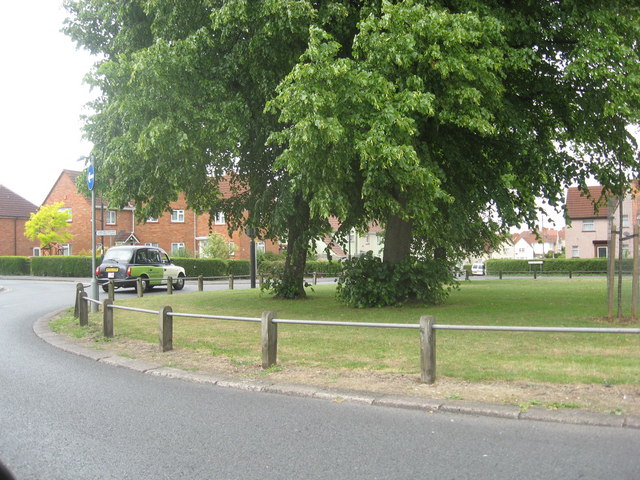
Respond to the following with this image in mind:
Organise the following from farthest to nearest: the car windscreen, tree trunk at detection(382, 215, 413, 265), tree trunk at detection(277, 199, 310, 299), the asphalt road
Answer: the car windscreen
tree trunk at detection(277, 199, 310, 299)
tree trunk at detection(382, 215, 413, 265)
the asphalt road

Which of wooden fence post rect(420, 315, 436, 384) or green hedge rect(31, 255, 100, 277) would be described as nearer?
wooden fence post rect(420, 315, 436, 384)

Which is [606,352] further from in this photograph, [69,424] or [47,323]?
[47,323]

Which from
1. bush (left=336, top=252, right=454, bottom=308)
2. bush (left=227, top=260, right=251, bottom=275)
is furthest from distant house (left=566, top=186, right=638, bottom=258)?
bush (left=336, top=252, right=454, bottom=308)

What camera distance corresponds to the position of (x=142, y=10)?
14047 millimetres

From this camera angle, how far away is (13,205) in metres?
52.9

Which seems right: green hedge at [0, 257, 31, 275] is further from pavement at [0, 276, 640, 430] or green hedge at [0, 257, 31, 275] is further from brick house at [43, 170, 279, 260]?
pavement at [0, 276, 640, 430]

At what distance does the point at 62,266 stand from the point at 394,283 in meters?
30.0

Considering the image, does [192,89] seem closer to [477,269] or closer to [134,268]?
[134,268]

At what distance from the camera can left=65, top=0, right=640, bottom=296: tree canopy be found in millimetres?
9914

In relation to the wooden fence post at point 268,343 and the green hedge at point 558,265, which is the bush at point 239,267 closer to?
the green hedge at point 558,265

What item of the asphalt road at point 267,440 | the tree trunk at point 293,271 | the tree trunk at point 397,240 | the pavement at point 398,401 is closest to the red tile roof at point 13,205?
the tree trunk at point 293,271

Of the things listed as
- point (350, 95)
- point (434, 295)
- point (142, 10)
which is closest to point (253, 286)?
point (434, 295)

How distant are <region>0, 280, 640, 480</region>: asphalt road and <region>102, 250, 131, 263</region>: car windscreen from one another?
18292 millimetres

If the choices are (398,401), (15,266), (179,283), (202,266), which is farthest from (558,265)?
(398,401)
